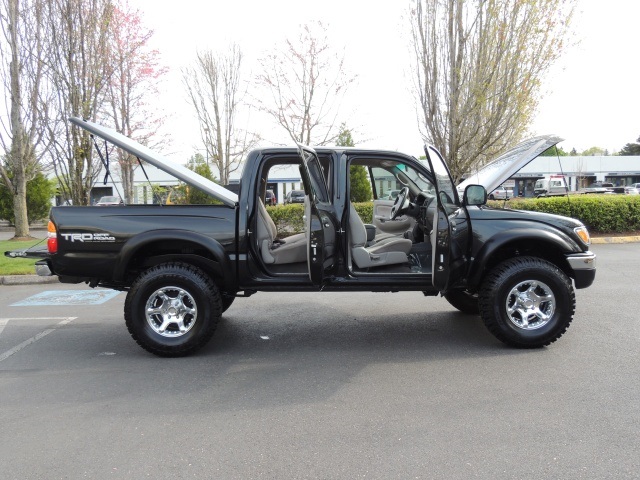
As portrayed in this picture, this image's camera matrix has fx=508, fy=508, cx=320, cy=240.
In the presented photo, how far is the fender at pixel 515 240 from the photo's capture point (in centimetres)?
491

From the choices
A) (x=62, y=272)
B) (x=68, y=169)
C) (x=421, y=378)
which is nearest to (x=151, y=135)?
(x=68, y=169)

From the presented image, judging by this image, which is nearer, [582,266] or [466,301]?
[582,266]

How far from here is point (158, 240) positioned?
4.85 m

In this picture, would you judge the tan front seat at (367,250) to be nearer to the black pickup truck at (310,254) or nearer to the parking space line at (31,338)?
the black pickup truck at (310,254)

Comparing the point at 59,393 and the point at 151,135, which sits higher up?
the point at 151,135

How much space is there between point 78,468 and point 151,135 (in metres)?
22.1

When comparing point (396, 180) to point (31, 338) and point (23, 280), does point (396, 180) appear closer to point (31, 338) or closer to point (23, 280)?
point (31, 338)

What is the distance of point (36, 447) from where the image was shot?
127 inches

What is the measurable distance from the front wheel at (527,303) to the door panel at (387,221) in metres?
1.45

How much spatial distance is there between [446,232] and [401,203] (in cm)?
143

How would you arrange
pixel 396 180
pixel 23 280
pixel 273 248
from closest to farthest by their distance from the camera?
pixel 273 248, pixel 396 180, pixel 23 280

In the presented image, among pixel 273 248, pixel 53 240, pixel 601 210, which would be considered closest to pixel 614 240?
pixel 601 210

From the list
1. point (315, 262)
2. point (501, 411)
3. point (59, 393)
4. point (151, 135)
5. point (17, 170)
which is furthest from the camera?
point (151, 135)

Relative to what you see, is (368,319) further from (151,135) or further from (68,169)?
(151,135)
